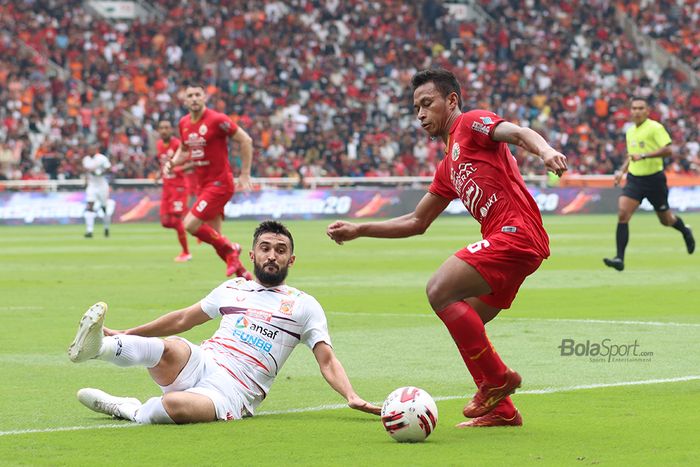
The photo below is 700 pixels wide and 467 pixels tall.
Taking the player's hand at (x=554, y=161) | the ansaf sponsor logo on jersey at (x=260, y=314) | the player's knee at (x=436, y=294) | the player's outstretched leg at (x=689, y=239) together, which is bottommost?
the player's outstretched leg at (x=689, y=239)

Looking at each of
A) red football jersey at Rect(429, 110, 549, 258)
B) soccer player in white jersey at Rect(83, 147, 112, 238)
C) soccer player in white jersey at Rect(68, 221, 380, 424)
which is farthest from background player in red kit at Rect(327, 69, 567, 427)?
soccer player in white jersey at Rect(83, 147, 112, 238)

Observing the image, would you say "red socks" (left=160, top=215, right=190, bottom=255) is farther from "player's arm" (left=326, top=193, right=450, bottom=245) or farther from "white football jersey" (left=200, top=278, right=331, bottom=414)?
"white football jersey" (left=200, top=278, right=331, bottom=414)

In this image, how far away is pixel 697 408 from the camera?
771 centimetres

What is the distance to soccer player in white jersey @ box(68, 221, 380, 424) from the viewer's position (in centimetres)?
725

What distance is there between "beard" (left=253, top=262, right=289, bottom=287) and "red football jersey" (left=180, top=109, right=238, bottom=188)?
36.2ft

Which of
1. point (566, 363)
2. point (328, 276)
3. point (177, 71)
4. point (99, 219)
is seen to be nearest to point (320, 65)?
point (177, 71)

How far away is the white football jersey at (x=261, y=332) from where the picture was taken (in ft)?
24.9

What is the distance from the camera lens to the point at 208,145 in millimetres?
18766

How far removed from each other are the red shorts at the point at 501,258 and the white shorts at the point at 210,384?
4.87 feet

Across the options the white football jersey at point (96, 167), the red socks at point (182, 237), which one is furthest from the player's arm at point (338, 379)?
the white football jersey at point (96, 167)

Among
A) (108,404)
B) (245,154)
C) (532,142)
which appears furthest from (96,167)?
(532,142)

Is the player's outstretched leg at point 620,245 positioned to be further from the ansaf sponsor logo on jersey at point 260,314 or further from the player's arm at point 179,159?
the ansaf sponsor logo on jersey at point 260,314

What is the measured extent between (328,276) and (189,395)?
1223 cm

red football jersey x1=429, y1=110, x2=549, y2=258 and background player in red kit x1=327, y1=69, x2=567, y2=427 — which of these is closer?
background player in red kit x1=327, y1=69, x2=567, y2=427
